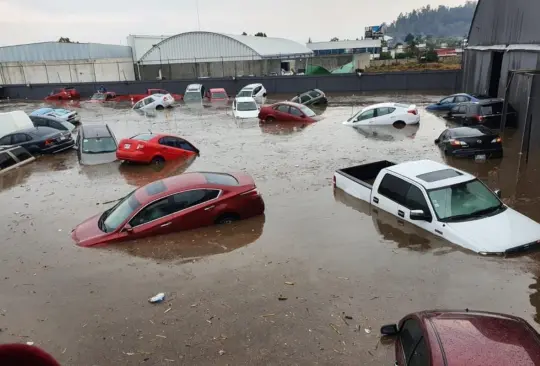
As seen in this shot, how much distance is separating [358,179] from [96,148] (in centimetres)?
1107

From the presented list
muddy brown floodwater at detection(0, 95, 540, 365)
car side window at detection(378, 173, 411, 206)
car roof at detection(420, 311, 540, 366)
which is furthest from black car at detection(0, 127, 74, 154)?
car roof at detection(420, 311, 540, 366)

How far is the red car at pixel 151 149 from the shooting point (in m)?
16.7

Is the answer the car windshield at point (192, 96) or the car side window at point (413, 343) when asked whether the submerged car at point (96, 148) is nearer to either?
the car side window at point (413, 343)

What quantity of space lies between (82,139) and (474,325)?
17014 millimetres

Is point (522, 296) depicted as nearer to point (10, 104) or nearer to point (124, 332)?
point (124, 332)

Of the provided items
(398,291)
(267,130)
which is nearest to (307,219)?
(398,291)

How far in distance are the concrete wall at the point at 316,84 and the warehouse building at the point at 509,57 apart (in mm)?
3813

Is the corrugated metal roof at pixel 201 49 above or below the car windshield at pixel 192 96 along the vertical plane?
above

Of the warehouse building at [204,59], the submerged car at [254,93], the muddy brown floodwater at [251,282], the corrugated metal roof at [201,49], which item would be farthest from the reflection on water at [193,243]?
the corrugated metal roof at [201,49]

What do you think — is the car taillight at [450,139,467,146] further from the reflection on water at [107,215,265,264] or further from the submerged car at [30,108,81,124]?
the submerged car at [30,108,81,124]

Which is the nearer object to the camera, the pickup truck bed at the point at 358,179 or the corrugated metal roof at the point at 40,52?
the pickup truck bed at the point at 358,179

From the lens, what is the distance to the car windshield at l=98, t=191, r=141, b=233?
9727 millimetres

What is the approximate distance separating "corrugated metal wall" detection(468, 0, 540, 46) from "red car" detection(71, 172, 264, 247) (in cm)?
1672

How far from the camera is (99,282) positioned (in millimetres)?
8117
